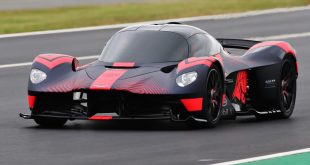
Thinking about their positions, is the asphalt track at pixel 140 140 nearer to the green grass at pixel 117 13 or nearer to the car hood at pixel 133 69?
the car hood at pixel 133 69

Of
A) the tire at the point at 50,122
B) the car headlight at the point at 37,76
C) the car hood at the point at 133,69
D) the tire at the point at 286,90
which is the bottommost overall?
the tire at the point at 50,122

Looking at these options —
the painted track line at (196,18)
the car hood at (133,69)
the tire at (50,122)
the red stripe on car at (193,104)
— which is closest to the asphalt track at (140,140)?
the tire at (50,122)

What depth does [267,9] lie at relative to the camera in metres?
31.8

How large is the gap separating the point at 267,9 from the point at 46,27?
6.86 meters

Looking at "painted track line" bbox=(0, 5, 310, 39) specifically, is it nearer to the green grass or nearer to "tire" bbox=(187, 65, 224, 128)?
the green grass

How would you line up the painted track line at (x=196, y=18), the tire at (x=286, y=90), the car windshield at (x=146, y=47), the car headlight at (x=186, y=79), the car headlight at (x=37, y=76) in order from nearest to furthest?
the car headlight at (x=186, y=79)
the car headlight at (x=37, y=76)
the car windshield at (x=146, y=47)
the tire at (x=286, y=90)
the painted track line at (x=196, y=18)

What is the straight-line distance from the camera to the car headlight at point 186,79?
1368cm

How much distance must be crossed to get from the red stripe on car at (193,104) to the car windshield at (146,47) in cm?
83

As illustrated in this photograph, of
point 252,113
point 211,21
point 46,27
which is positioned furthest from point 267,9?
point 252,113

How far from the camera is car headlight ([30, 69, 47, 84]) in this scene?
1416 cm

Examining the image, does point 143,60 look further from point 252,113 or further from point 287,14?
point 287,14

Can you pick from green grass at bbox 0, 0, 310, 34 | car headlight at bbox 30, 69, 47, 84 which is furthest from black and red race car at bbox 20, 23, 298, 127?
green grass at bbox 0, 0, 310, 34

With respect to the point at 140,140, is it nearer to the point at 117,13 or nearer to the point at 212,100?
the point at 212,100

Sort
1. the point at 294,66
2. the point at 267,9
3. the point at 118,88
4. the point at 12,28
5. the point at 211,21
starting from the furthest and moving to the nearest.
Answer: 1. the point at 267,9
2. the point at 211,21
3. the point at 12,28
4. the point at 294,66
5. the point at 118,88
